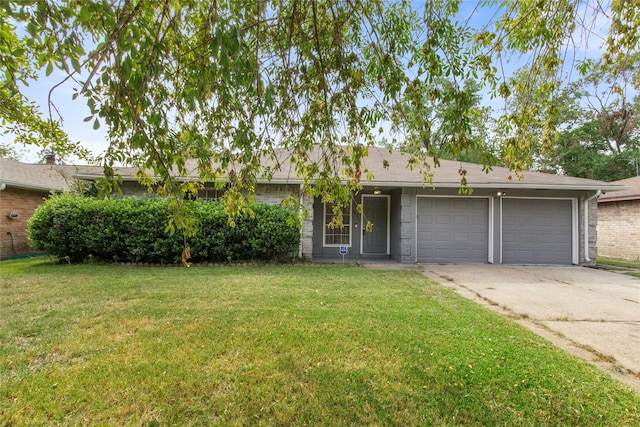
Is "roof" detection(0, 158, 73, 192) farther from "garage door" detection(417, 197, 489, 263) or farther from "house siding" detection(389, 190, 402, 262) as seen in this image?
"garage door" detection(417, 197, 489, 263)

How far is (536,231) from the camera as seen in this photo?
9.59 metres

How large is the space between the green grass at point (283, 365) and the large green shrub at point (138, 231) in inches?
124

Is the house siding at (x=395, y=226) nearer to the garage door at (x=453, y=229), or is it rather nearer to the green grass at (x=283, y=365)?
the garage door at (x=453, y=229)

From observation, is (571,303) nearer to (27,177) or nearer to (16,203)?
(16,203)

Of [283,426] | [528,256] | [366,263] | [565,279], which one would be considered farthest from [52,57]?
[528,256]

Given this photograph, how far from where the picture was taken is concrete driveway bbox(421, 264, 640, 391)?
333cm

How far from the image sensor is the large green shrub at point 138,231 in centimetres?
812

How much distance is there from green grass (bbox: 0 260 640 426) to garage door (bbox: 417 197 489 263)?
463 cm

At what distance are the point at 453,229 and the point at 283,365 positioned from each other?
8.05 metres

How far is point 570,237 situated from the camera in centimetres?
952

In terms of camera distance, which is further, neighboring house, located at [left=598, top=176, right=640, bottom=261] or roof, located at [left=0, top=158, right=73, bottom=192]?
neighboring house, located at [left=598, top=176, right=640, bottom=261]

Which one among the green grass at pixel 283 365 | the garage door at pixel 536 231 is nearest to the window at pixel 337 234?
the garage door at pixel 536 231

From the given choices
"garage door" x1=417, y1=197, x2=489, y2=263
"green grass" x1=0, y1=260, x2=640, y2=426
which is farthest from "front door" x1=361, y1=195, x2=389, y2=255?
"green grass" x1=0, y1=260, x2=640, y2=426

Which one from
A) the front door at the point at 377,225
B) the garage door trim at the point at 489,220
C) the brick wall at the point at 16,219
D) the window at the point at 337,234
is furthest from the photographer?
the front door at the point at 377,225
